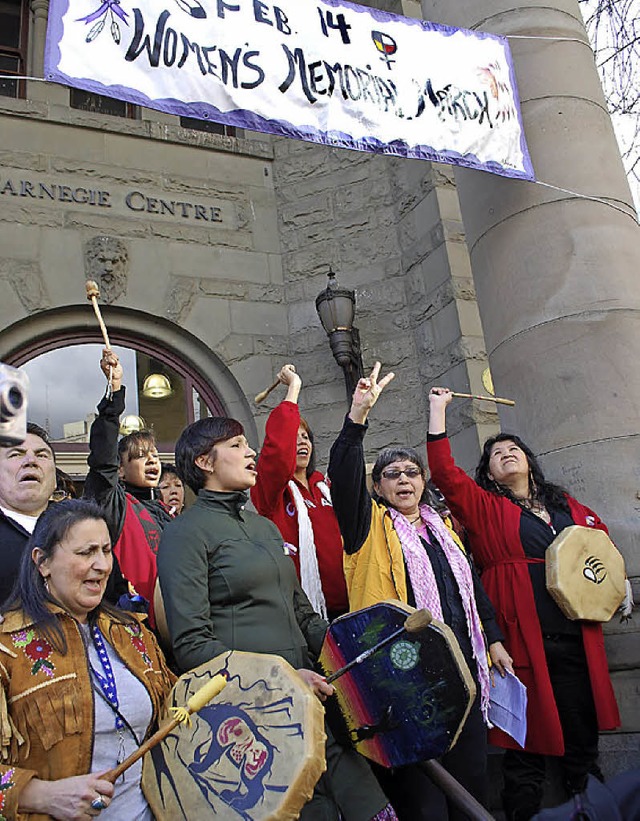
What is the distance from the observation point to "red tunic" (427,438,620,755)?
3.18 metres

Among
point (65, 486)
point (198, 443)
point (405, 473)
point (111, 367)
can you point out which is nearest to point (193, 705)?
point (198, 443)

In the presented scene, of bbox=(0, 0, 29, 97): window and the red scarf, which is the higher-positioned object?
bbox=(0, 0, 29, 97): window

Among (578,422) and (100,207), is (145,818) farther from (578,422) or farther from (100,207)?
(100,207)

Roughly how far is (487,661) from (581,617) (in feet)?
1.50

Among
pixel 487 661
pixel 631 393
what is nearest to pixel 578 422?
pixel 631 393

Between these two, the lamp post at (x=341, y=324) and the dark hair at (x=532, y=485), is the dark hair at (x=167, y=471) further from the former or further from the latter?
the lamp post at (x=341, y=324)

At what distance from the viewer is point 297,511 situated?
11.2 ft

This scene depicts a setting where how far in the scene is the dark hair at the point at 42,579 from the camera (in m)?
2.12

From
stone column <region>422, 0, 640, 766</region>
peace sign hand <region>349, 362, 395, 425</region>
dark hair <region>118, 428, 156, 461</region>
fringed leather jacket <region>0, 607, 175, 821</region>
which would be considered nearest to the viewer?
fringed leather jacket <region>0, 607, 175, 821</region>

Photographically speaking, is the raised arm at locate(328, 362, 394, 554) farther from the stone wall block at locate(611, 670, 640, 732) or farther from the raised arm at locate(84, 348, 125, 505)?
the stone wall block at locate(611, 670, 640, 732)

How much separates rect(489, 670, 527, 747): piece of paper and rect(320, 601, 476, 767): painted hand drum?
830 millimetres

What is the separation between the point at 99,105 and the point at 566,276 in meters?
4.91

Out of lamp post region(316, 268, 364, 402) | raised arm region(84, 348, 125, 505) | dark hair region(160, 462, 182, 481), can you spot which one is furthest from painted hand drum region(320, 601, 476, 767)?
lamp post region(316, 268, 364, 402)

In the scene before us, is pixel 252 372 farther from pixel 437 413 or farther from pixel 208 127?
pixel 437 413
